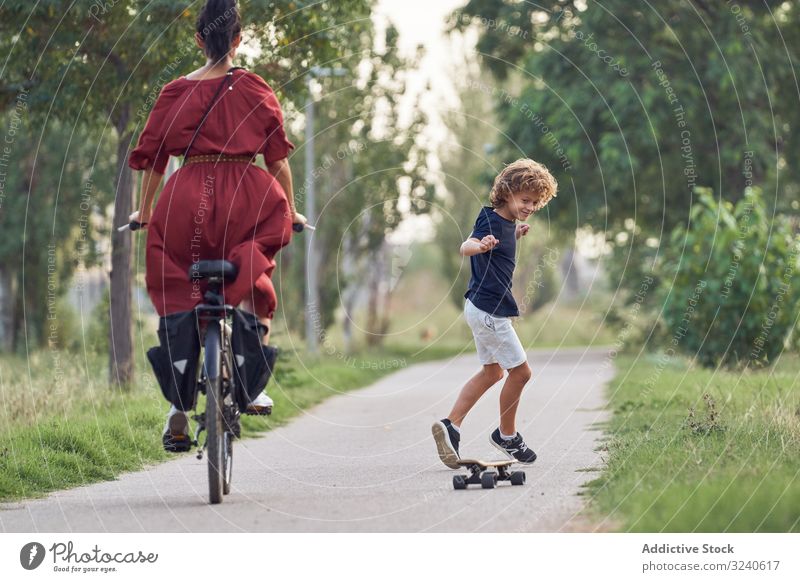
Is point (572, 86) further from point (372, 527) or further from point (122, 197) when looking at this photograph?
point (372, 527)

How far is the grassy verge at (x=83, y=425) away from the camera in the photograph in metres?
8.11

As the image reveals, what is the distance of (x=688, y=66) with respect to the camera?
22766 mm

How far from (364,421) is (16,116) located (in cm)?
429

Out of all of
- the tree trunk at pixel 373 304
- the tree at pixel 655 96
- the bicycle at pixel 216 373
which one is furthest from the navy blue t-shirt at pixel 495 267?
the tree trunk at pixel 373 304

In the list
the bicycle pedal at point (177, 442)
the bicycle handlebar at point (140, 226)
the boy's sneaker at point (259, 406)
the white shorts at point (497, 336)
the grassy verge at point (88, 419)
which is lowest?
the grassy verge at point (88, 419)

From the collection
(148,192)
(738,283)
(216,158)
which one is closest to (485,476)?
(216,158)

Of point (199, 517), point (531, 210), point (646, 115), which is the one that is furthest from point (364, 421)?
point (646, 115)

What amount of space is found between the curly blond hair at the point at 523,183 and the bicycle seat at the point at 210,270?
163cm

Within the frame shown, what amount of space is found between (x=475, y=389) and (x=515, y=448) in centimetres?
40

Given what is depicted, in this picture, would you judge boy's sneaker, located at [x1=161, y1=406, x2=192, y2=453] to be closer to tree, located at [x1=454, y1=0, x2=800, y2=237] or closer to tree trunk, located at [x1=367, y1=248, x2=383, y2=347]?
tree, located at [x1=454, y1=0, x2=800, y2=237]

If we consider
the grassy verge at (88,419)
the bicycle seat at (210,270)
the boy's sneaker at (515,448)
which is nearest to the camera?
the bicycle seat at (210,270)

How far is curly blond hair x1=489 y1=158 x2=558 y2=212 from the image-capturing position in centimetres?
762

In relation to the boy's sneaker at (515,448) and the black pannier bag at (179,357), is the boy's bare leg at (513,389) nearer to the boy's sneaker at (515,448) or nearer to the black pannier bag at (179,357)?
the boy's sneaker at (515,448)

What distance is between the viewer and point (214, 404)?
6.61 metres
